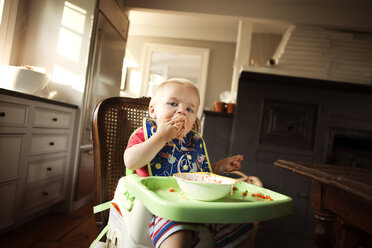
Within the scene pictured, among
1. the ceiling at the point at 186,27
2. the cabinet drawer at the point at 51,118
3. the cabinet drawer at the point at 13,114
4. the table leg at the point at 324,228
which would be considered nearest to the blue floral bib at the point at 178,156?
the table leg at the point at 324,228

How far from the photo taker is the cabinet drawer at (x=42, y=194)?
199 cm

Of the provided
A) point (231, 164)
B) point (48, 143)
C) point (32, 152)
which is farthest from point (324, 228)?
point (48, 143)

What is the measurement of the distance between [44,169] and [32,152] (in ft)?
0.78

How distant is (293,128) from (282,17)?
154cm

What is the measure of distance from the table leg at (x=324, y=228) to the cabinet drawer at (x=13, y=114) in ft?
5.74

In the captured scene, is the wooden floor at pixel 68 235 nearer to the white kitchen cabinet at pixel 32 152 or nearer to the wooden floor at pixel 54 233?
the wooden floor at pixel 54 233

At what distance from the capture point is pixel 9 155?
1.74 metres

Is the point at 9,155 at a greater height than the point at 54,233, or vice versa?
the point at 9,155

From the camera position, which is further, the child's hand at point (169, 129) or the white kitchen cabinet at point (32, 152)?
the white kitchen cabinet at point (32, 152)

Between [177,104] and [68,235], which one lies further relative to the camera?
[68,235]

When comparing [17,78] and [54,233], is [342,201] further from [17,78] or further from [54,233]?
[17,78]

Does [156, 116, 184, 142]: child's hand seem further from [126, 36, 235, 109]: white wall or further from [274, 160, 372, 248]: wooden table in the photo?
[126, 36, 235, 109]: white wall

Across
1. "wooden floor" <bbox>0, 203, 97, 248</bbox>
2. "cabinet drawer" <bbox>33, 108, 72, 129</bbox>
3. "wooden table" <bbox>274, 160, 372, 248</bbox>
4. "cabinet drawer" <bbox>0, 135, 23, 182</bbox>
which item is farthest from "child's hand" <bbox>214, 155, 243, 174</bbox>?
"cabinet drawer" <bbox>33, 108, 72, 129</bbox>

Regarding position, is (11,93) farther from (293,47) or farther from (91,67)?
(293,47)
